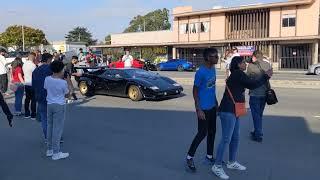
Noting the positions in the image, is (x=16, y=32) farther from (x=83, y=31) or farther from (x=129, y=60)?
(x=129, y=60)

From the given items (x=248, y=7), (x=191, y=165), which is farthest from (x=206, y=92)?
(x=248, y=7)

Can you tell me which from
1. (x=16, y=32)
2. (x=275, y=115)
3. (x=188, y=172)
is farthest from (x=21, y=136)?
(x=16, y=32)

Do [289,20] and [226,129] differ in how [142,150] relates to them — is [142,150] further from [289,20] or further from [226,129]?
[289,20]

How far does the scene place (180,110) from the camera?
494 inches

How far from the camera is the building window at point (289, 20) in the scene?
42.9 meters

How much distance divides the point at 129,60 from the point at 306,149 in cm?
1295

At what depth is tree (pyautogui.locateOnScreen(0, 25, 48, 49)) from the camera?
3194 inches

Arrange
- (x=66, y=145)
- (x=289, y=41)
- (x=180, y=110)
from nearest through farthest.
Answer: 1. (x=66, y=145)
2. (x=180, y=110)
3. (x=289, y=41)

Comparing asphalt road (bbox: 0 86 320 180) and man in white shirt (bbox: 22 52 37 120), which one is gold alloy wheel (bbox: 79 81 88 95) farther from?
man in white shirt (bbox: 22 52 37 120)

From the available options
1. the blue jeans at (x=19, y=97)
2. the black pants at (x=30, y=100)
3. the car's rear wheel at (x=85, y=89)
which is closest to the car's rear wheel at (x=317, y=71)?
the car's rear wheel at (x=85, y=89)

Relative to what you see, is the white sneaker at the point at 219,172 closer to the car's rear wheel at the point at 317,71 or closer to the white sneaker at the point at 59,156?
the white sneaker at the point at 59,156

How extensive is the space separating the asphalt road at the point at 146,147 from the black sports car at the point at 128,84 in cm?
190

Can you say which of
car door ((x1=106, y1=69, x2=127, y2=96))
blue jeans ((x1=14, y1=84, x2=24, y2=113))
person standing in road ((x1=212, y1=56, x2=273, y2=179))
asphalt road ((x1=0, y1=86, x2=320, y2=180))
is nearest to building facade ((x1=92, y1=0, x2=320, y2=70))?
car door ((x1=106, y1=69, x2=127, y2=96))

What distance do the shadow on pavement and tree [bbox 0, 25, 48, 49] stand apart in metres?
74.7
